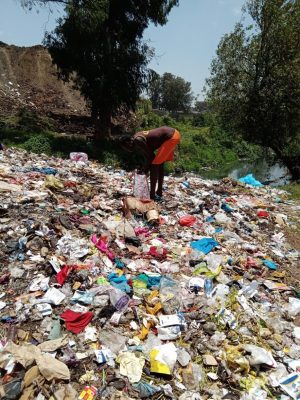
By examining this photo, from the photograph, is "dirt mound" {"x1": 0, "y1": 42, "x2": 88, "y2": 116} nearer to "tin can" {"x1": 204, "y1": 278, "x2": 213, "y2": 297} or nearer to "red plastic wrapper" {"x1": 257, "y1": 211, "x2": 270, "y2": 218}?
"red plastic wrapper" {"x1": 257, "y1": 211, "x2": 270, "y2": 218}

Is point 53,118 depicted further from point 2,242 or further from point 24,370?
point 24,370

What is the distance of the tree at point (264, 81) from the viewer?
11367 millimetres

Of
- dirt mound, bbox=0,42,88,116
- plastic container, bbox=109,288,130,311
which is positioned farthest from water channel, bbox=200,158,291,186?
plastic container, bbox=109,288,130,311

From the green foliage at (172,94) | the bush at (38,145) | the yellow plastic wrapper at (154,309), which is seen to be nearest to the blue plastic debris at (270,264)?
the yellow plastic wrapper at (154,309)

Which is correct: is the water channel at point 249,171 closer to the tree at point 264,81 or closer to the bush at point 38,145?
the tree at point 264,81

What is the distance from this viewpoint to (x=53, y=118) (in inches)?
661

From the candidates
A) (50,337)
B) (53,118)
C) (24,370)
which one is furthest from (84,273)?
(53,118)

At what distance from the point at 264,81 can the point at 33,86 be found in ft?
45.6

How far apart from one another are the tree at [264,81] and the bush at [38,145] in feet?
20.7

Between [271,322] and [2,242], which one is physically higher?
[2,242]

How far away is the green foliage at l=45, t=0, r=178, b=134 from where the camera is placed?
11.8 meters

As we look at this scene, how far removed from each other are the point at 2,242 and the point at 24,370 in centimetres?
178

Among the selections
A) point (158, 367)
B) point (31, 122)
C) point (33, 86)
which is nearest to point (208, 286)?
point (158, 367)

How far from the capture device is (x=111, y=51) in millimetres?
12039
